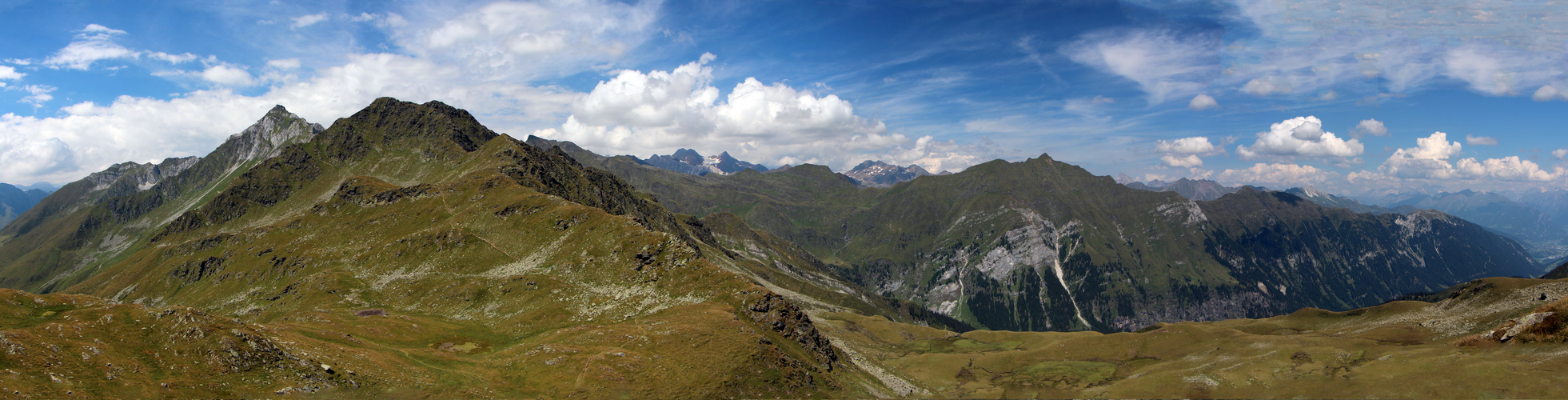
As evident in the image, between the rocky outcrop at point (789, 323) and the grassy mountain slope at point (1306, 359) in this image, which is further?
the rocky outcrop at point (789, 323)

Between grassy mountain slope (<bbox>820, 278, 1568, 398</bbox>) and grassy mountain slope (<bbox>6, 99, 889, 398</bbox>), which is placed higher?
grassy mountain slope (<bbox>6, 99, 889, 398</bbox>)

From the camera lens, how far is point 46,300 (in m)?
64.8

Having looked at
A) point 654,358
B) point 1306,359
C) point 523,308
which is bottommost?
point 1306,359

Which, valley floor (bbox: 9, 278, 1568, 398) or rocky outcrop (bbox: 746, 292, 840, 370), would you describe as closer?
valley floor (bbox: 9, 278, 1568, 398)

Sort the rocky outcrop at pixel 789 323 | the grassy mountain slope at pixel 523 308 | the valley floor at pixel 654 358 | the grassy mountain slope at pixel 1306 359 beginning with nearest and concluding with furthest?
the valley floor at pixel 654 358 < the grassy mountain slope at pixel 1306 359 < the grassy mountain slope at pixel 523 308 < the rocky outcrop at pixel 789 323

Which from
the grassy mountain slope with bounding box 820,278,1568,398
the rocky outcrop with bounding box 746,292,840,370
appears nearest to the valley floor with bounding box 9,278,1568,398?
the grassy mountain slope with bounding box 820,278,1568,398

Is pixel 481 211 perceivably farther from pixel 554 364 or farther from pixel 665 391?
pixel 665 391

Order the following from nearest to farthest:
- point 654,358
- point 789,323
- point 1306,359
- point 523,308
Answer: point 654,358 < point 1306,359 < point 789,323 < point 523,308

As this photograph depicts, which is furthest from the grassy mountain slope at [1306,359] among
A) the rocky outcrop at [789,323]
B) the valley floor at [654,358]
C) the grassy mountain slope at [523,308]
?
the grassy mountain slope at [523,308]

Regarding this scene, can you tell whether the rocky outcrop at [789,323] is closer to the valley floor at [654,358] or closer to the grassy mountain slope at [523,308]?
the grassy mountain slope at [523,308]

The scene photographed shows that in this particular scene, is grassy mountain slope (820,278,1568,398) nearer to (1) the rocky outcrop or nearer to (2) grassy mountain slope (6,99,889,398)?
(1) the rocky outcrop

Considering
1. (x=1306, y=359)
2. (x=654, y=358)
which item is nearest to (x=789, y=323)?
Answer: (x=654, y=358)

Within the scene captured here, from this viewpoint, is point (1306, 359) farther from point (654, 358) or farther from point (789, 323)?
point (654, 358)

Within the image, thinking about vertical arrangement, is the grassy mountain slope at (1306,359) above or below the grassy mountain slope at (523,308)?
below
